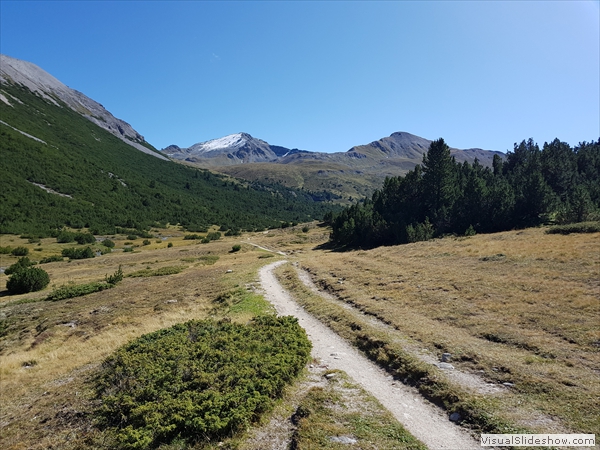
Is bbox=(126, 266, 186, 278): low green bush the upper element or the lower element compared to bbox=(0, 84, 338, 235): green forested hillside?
lower

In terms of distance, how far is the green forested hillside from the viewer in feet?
340

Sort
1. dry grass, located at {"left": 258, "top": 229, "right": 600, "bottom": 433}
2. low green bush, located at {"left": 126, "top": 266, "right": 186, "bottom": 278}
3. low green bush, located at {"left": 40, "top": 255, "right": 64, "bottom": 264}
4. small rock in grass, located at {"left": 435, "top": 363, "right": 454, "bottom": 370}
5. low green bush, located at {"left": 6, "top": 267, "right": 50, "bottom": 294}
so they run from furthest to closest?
low green bush, located at {"left": 40, "top": 255, "right": 64, "bottom": 264}, low green bush, located at {"left": 126, "top": 266, "right": 186, "bottom": 278}, low green bush, located at {"left": 6, "top": 267, "right": 50, "bottom": 294}, small rock in grass, located at {"left": 435, "top": 363, "right": 454, "bottom": 370}, dry grass, located at {"left": 258, "top": 229, "right": 600, "bottom": 433}

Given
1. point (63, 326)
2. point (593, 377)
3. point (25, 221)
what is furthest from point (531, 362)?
point (25, 221)

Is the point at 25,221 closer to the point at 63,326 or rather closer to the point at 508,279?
the point at 63,326

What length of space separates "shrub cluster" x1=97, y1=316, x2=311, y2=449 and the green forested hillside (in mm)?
102778

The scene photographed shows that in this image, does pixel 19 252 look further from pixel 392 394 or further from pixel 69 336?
pixel 392 394

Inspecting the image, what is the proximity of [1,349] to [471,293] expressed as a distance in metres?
33.0

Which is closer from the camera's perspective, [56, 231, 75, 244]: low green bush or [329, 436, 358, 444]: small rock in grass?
[329, 436, 358, 444]: small rock in grass

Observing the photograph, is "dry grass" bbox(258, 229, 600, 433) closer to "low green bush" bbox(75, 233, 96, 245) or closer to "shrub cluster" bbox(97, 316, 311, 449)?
"shrub cluster" bbox(97, 316, 311, 449)

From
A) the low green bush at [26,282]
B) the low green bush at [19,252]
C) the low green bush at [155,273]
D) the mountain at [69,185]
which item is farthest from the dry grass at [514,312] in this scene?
the mountain at [69,185]

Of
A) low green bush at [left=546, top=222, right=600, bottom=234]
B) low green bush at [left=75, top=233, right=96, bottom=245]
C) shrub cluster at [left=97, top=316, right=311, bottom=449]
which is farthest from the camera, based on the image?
low green bush at [left=75, top=233, right=96, bottom=245]

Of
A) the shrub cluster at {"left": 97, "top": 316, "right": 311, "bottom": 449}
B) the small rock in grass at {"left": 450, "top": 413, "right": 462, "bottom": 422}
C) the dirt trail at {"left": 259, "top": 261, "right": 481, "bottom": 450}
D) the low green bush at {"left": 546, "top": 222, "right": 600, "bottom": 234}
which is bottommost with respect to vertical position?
the dirt trail at {"left": 259, "top": 261, "right": 481, "bottom": 450}

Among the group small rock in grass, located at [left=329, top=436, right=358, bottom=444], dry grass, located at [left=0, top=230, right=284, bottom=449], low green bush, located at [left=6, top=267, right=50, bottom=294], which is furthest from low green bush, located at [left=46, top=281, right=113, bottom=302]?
small rock in grass, located at [left=329, top=436, right=358, bottom=444]

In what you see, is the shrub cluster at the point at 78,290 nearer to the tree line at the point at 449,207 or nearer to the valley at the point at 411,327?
the valley at the point at 411,327
